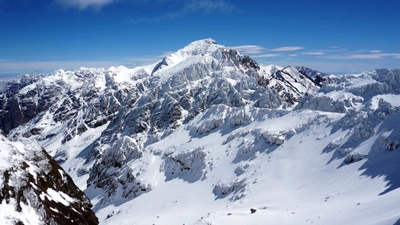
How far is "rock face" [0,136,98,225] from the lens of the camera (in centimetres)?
3159

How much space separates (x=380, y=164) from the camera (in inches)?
1756

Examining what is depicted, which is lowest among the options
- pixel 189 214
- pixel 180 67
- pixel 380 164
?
pixel 189 214

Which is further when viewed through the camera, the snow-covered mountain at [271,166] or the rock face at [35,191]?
the snow-covered mountain at [271,166]

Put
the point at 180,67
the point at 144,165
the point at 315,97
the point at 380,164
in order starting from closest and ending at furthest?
the point at 380,164 < the point at 144,165 < the point at 315,97 < the point at 180,67

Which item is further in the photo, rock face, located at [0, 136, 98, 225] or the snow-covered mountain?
the snow-covered mountain

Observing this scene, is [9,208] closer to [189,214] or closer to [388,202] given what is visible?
[189,214]

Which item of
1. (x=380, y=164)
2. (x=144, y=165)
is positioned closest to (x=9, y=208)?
(x=380, y=164)

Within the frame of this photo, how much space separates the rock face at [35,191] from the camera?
3159 cm

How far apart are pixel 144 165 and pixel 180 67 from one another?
93.1 m

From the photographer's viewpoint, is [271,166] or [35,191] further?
[271,166]

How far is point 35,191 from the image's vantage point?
34219 millimetres

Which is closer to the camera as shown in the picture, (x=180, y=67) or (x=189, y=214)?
(x=189, y=214)

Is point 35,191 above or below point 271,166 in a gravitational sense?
above

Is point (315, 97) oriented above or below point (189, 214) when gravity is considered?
above
